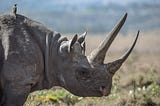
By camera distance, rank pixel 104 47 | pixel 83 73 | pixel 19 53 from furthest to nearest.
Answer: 1. pixel 83 73
2. pixel 104 47
3. pixel 19 53

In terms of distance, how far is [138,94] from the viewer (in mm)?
19188

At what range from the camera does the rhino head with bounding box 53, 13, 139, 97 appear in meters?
13.9

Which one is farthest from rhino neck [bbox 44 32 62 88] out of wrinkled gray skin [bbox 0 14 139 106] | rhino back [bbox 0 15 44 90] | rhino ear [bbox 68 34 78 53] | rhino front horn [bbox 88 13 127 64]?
rhino front horn [bbox 88 13 127 64]

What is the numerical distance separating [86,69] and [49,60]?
766mm

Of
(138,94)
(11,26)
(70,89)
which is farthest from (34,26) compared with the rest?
(138,94)

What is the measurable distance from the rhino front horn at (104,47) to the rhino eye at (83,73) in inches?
8.9

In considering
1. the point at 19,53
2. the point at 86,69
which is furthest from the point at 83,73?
the point at 19,53

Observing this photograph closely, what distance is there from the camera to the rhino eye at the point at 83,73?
14.0 meters

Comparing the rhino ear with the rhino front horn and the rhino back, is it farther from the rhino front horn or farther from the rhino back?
the rhino back

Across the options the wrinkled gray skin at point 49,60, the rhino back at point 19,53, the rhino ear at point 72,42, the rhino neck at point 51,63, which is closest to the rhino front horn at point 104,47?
the wrinkled gray skin at point 49,60

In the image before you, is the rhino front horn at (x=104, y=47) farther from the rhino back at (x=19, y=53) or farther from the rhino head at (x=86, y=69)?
the rhino back at (x=19, y=53)

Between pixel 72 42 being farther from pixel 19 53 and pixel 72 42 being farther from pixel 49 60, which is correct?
pixel 19 53

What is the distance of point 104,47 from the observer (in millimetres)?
13930

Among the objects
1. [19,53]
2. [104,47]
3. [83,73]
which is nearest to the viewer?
[19,53]
